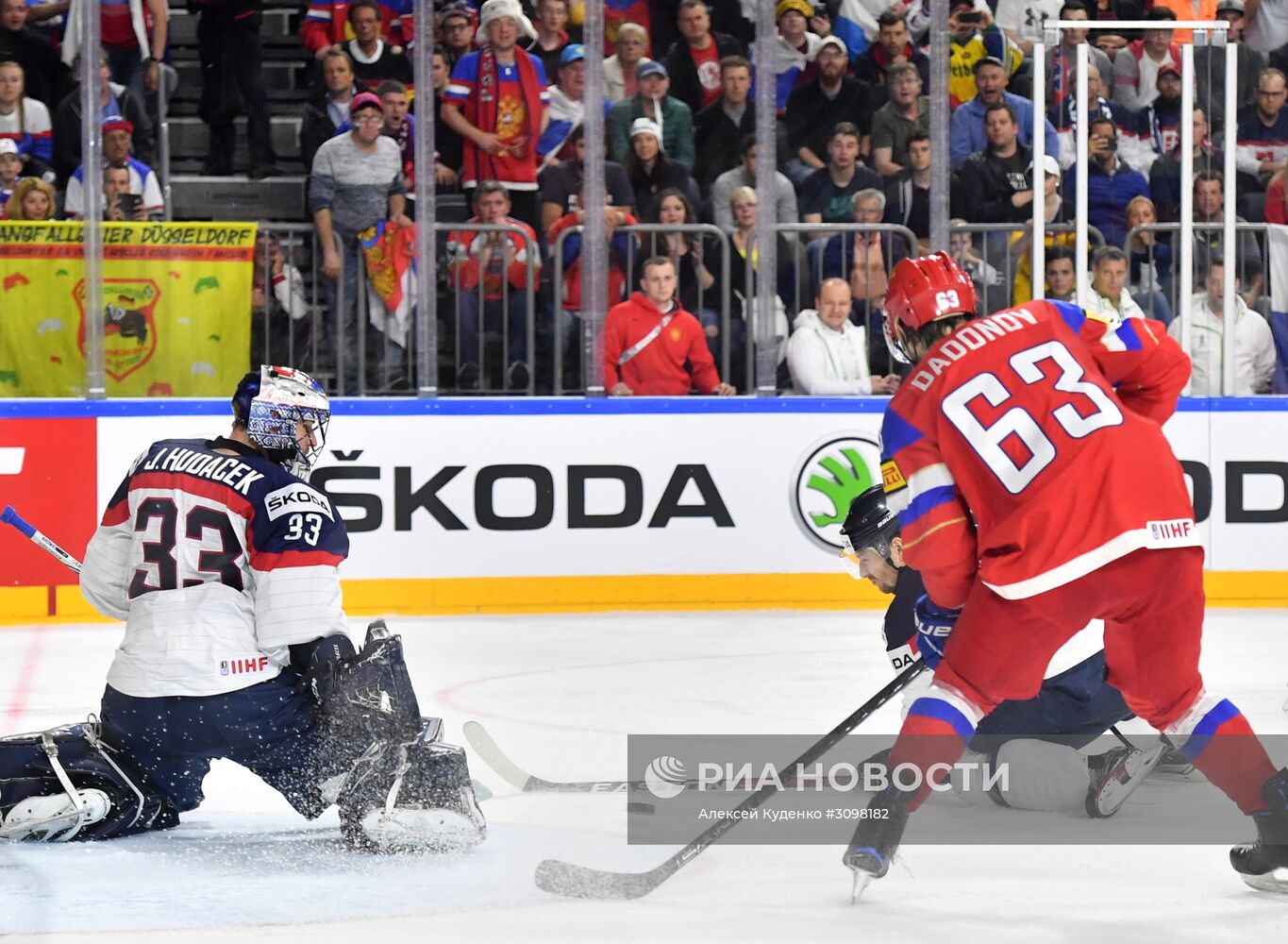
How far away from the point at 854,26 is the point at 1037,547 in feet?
18.4

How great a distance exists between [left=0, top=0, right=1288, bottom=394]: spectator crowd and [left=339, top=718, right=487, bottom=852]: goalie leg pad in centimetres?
425

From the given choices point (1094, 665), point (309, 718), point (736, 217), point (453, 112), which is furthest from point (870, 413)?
point (309, 718)

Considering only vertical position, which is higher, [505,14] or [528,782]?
[505,14]

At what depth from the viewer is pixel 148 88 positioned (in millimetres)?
7965

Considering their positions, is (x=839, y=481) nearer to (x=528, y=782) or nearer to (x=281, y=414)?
(x=528, y=782)

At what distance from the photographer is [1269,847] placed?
3270 millimetres

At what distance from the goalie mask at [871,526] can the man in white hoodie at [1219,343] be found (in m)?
4.28

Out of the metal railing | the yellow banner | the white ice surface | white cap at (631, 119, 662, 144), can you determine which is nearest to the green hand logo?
the metal railing

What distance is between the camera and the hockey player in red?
318 centimetres

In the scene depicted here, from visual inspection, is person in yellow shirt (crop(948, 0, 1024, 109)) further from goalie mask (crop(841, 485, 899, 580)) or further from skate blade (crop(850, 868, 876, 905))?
skate blade (crop(850, 868, 876, 905))

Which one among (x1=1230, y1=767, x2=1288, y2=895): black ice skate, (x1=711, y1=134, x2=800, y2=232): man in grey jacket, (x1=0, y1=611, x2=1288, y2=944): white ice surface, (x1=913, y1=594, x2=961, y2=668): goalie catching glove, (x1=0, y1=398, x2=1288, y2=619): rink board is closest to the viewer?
(x1=0, y1=611, x2=1288, y2=944): white ice surface

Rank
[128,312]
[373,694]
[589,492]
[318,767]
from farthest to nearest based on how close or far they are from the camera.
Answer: [589,492] < [128,312] < [318,767] < [373,694]

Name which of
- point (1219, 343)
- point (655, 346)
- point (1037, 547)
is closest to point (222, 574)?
point (1037, 547)

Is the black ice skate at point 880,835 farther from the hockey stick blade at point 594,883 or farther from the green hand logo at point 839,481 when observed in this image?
the green hand logo at point 839,481
